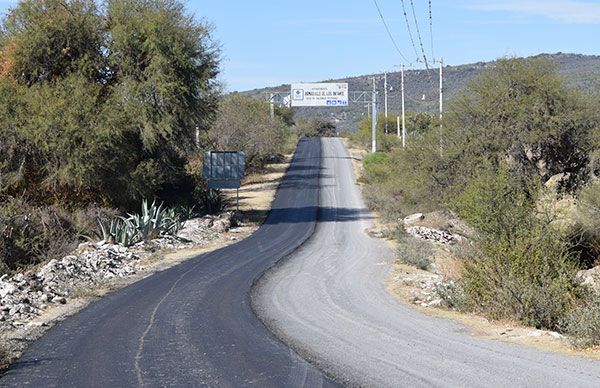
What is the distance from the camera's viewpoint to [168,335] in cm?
1491

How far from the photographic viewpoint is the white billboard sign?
3391 inches

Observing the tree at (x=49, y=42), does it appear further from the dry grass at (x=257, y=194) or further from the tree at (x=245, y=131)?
the tree at (x=245, y=131)

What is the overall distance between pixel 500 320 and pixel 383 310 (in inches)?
110

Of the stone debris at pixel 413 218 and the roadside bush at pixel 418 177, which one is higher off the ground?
the roadside bush at pixel 418 177

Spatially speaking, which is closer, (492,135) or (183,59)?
(492,135)

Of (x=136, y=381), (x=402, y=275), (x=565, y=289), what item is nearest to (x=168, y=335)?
(x=136, y=381)

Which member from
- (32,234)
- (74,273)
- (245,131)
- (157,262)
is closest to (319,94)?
(245,131)

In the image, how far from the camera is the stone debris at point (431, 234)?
124 feet

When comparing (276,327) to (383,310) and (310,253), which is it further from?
(310,253)

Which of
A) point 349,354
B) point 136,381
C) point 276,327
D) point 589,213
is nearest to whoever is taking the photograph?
point 136,381

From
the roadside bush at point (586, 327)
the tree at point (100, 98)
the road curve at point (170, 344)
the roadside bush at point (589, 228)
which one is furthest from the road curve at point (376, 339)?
the tree at point (100, 98)

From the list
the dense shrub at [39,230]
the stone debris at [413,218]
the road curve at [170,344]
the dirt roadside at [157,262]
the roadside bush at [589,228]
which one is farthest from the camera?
the stone debris at [413,218]

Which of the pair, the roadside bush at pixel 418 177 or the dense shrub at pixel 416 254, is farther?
the roadside bush at pixel 418 177

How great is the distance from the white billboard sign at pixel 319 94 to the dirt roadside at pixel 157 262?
59.6 ft
